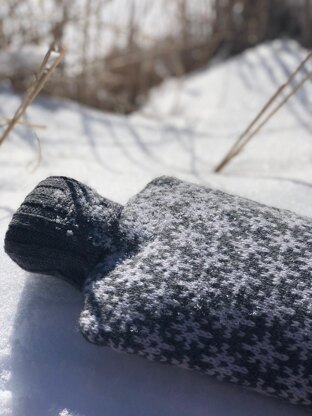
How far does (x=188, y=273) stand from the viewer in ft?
3.60

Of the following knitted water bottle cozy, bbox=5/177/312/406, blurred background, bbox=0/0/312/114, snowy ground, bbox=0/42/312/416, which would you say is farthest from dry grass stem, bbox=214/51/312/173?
blurred background, bbox=0/0/312/114

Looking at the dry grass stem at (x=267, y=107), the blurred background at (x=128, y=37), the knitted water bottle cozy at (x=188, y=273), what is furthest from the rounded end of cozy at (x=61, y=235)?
the blurred background at (x=128, y=37)

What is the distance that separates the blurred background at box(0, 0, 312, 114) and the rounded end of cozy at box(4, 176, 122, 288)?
4.88ft

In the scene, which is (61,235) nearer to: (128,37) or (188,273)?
(188,273)

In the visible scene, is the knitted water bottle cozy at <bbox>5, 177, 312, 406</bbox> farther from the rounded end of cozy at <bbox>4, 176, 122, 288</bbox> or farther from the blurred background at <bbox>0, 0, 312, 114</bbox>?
the blurred background at <bbox>0, 0, 312, 114</bbox>

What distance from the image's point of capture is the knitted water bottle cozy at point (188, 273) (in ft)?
3.38

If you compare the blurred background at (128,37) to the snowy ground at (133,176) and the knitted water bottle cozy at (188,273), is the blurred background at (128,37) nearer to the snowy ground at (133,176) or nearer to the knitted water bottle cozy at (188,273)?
the snowy ground at (133,176)

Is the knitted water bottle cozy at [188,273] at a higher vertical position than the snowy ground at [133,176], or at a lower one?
higher

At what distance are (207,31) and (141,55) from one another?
528mm

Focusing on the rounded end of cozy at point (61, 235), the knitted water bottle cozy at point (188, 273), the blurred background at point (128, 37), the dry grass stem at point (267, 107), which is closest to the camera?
the knitted water bottle cozy at point (188, 273)

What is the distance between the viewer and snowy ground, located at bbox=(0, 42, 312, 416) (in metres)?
1.09

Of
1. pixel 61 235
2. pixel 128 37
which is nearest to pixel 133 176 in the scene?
pixel 61 235

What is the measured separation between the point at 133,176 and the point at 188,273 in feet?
2.40

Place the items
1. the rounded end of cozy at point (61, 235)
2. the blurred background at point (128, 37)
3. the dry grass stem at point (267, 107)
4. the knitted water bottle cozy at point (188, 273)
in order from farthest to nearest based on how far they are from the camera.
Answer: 1. the blurred background at point (128, 37)
2. the dry grass stem at point (267, 107)
3. the rounded end of cozy at point (61, 235)
4. the knitted water bottle cozy at point (188, 273)
